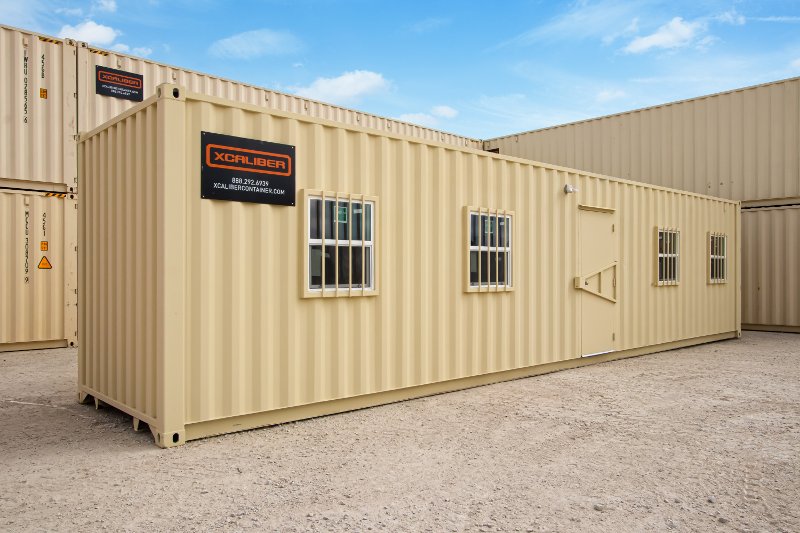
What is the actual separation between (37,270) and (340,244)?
7391 millimetres

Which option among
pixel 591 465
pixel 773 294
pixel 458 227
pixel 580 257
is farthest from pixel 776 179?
pixel 591 465

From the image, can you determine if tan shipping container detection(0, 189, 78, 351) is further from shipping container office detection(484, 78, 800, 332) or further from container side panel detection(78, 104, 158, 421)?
shipping container office detection(484, 78, 800, 332)

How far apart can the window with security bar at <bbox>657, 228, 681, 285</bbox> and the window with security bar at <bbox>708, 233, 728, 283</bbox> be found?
4.86 feet

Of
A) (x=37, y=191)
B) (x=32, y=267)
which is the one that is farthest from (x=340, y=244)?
(x=37, y=191)

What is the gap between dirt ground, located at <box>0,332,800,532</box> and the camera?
3312 mm

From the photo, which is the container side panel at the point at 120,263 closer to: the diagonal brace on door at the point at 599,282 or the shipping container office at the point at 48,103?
the shipping container office at the point at 48,103

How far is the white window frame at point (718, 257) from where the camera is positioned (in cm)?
1180

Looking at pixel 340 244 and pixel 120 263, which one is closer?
pixel 120 263

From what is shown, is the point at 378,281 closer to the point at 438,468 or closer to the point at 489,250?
the point at 489,250

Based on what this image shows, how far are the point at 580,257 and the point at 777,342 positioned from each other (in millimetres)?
6382

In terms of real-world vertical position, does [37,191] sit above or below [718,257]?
above

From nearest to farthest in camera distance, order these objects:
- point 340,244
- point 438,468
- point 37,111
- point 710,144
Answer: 1. point 438,468
2. point 340,244
3. point 37,111
4. point 710,144

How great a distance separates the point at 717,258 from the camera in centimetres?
1213

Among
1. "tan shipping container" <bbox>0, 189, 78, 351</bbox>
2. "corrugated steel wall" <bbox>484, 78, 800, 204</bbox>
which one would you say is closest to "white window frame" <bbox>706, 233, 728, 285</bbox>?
"corrugated steel wall" <bbox>484, 78, 800, 204</bbox>
